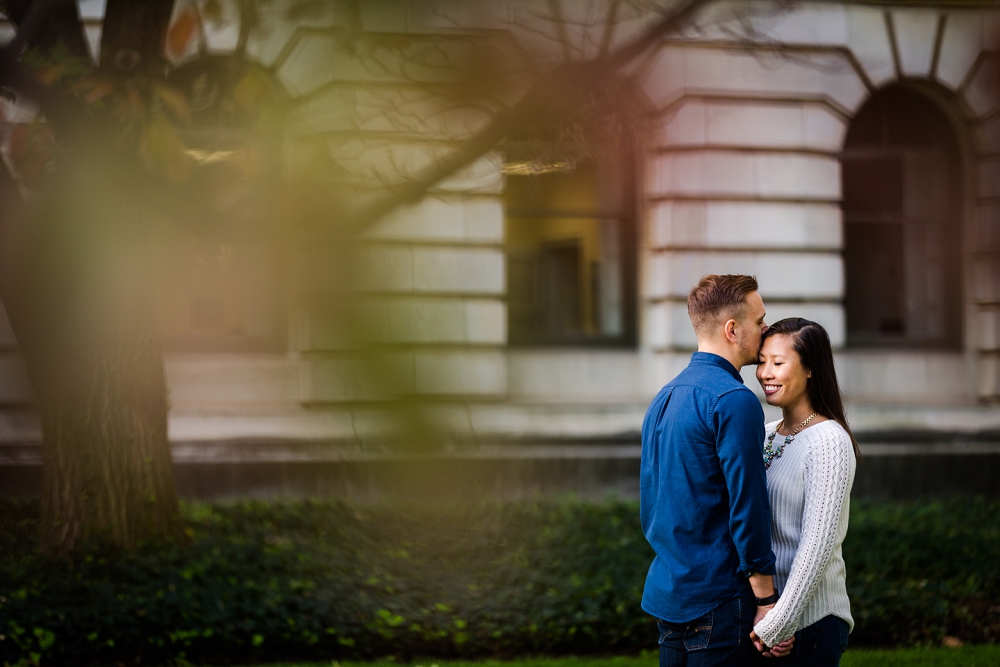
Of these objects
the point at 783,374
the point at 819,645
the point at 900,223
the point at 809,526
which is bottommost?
the point at 819,645

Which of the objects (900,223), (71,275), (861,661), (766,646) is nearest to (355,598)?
(861,661)

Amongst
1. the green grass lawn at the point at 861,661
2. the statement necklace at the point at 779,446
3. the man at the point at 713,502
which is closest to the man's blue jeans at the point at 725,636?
the man at the point at 713,502

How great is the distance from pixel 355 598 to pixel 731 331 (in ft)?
12.5

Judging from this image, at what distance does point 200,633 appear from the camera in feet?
17.5

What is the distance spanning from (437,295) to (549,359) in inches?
376

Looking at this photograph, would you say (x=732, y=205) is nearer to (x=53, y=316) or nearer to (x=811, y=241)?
(x=811, y=241)

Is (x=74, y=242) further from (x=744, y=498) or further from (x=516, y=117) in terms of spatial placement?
(x=744, y=498)

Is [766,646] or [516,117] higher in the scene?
[516,117]

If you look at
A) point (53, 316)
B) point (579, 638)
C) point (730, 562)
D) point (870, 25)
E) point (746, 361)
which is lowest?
point (579, 638)

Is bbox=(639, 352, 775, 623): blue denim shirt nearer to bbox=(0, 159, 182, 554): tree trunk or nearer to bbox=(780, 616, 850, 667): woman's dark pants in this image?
bbox=(780, 616, 850, 667): woman's dark pants

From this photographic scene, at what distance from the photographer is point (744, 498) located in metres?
2.53

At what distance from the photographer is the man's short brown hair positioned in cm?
280

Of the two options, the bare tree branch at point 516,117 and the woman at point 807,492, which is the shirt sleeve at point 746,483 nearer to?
the woman at point 807,492

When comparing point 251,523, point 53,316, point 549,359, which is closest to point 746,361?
point 53,316
